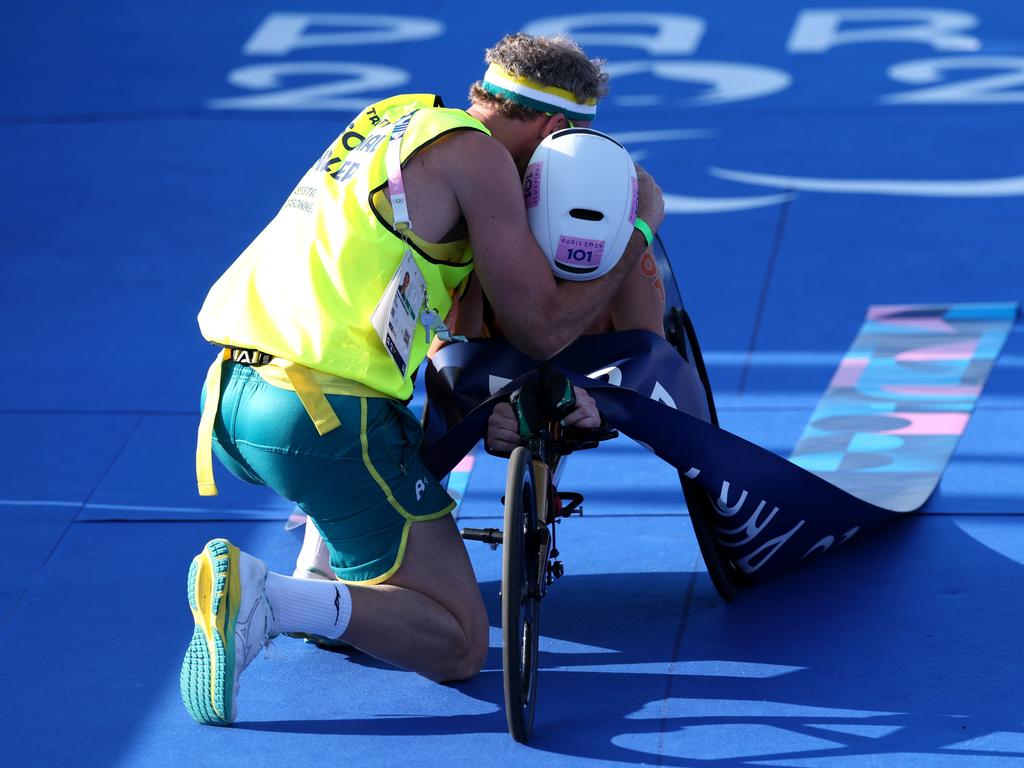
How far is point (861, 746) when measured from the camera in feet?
13.0

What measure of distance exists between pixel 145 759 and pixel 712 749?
1.49 meters

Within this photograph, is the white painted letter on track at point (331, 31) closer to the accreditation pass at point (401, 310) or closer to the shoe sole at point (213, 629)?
the accreditation pass at point (401, 310)

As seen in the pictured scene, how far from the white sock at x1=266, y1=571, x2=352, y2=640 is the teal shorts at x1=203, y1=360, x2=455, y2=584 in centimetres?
15

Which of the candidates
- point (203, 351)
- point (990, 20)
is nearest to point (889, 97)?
point (990, 20)

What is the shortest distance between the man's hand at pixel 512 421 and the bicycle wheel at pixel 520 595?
6.3 inches

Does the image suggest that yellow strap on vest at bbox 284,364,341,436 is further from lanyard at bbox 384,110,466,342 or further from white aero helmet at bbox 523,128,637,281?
white aero helmet at bbox 523,128,637,281

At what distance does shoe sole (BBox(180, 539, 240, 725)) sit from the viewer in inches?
154

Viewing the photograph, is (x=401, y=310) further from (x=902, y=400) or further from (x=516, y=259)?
(x=902, y=400)

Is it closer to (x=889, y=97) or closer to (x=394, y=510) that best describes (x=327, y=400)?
(x=394, y=510)

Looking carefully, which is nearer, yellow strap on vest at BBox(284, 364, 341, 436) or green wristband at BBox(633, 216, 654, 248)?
yellow strap on vest at BBox(284, 364, 341, 436)

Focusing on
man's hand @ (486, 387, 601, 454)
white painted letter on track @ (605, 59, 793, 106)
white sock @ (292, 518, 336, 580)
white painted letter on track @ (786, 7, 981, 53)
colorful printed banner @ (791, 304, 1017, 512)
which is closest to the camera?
man's hand @ (486, 387, 601, 454)

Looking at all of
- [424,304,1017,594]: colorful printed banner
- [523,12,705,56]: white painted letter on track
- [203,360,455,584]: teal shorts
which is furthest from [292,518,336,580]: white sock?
[523,12,705,56]: white painted letter on track

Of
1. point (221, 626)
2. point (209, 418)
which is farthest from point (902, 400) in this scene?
point (221, 626)

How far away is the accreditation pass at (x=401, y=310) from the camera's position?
13.3ft
